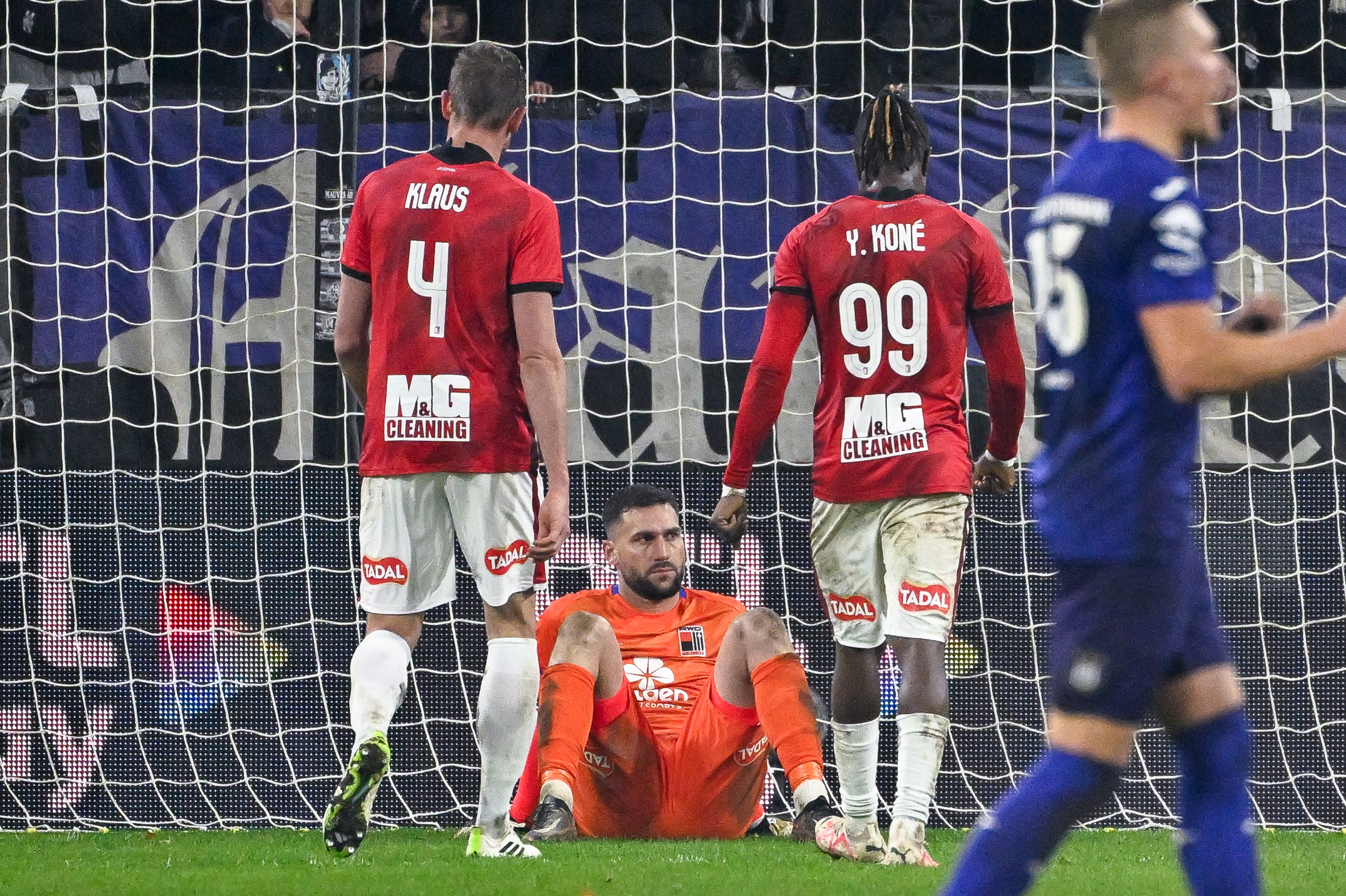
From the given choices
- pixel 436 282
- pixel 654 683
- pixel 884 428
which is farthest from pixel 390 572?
pixel 654 683

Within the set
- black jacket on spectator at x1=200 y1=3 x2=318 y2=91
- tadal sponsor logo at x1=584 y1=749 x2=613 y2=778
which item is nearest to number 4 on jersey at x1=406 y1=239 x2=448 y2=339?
tadal sponsor logo at x1=584 y1=749 x2=613 y2=778

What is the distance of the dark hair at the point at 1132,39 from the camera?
8.46 ft

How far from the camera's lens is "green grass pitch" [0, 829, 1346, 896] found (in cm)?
392

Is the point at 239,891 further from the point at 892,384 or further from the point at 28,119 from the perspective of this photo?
the point at 28,119

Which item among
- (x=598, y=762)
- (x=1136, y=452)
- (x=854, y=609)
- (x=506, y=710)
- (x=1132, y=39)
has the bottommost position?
(x=598, y=762)

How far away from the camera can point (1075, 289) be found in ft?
8.26

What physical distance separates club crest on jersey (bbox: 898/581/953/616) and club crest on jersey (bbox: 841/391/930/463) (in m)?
0.36

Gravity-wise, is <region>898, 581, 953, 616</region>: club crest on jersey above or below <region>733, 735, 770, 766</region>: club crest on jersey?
above

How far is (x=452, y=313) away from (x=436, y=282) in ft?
0.31

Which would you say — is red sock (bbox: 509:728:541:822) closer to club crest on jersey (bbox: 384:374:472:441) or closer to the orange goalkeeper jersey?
the orange goalkeeper jersey

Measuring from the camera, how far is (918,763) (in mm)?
4418

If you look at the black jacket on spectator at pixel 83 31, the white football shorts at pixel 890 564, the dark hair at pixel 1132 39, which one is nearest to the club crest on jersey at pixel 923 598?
the white football shorts at pixel 890 564

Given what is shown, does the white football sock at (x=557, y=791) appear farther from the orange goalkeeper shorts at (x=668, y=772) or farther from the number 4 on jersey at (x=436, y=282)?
the number 4 on jersey at (x=436, y=282)

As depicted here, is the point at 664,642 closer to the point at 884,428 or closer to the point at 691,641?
the point at 691,641
